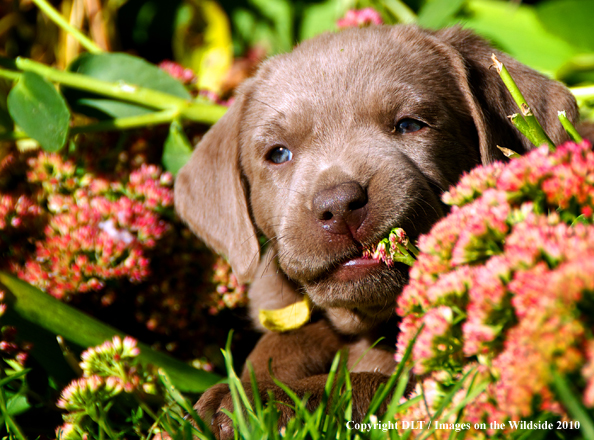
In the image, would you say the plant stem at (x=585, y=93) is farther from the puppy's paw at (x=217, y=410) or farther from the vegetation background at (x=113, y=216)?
the puppy's paw at (x=217, y=410)

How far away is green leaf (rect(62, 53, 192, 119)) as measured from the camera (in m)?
3.28

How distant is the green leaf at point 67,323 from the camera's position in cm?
231

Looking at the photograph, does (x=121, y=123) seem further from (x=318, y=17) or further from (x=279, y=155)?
(x=318, y=17)

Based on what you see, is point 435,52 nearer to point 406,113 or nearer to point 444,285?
point 406,113

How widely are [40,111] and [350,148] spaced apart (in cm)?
164

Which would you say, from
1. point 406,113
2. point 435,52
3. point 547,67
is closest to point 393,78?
point 406,113

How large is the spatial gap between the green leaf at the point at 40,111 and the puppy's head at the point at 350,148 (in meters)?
0.63

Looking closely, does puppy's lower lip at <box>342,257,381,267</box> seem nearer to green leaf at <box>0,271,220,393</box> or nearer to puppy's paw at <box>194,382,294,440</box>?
puppy's paw at <box>194,382,294,440</box>

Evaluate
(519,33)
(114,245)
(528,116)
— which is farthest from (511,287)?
(519,33)

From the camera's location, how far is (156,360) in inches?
91.0

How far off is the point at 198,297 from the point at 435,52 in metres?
1.70

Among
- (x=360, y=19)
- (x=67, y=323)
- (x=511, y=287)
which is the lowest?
(x=67, y=323)

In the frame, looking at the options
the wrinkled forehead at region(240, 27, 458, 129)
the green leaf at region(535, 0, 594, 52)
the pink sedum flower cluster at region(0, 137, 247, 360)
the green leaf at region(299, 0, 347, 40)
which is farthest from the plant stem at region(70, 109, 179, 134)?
the green leaf at region(535, 0, 594, 52)

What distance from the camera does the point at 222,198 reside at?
2.70 metres
